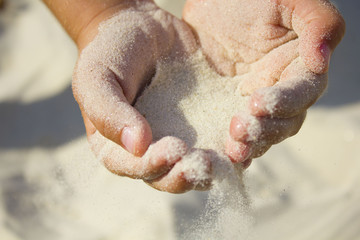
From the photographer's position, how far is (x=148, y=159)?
0.63m

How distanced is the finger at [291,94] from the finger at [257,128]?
0.01m

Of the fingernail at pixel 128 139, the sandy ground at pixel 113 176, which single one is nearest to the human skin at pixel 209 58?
the fingernail at pixel 128 139

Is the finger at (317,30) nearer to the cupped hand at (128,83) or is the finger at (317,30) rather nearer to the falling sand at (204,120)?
the falling sand at (204,120)

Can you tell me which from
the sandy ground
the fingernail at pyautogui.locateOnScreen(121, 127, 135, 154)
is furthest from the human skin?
the sandy ground

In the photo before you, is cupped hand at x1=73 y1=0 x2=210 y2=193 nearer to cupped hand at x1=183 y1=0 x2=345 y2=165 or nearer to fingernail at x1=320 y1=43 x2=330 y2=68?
cupped hand at x1=183 y1=0 x2=345 y2=165

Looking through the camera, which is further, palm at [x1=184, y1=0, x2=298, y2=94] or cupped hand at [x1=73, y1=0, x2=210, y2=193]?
palm at [x1=184, y1=0, x2=298, y2=94]

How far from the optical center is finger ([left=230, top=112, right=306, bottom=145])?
0.62m

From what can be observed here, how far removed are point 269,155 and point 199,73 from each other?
23.9 inches

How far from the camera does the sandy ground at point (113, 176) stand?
1213 mm

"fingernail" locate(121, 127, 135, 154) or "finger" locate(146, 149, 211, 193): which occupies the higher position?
"fingernail" locate(121, 127, 135, 154)

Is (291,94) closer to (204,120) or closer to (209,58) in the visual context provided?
(204,120)

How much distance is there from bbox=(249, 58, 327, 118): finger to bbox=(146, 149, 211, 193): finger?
13 centimetres

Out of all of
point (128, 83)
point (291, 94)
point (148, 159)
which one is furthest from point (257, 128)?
point (128, 83)

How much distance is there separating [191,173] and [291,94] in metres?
0.25
